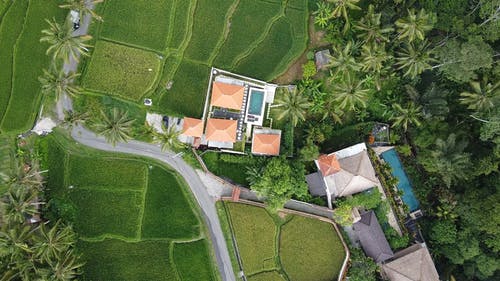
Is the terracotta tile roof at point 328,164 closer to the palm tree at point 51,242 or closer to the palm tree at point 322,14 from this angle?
the palm tree at point 322,14

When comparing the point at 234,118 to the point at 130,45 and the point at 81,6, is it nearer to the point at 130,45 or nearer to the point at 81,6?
the point at 130,45

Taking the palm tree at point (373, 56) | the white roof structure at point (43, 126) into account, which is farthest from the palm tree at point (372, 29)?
the white roof structure at point (43, 126)

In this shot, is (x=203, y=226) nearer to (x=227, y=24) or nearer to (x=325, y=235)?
(x=325, y=235)

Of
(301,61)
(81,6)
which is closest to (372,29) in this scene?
(301,61)

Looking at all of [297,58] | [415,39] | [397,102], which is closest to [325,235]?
[397,102]

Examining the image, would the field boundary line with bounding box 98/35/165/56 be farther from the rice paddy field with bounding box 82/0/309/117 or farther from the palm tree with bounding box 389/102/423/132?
the palm tree with bounding box 389/102/423/132

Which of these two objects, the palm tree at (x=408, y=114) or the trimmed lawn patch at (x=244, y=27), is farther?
the trimmed lawn patch at (x=244, y=27)
